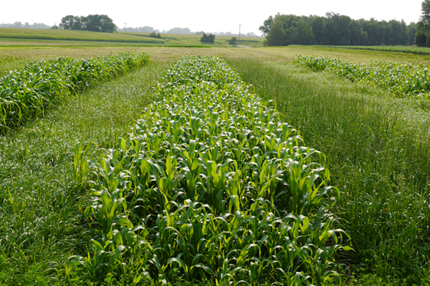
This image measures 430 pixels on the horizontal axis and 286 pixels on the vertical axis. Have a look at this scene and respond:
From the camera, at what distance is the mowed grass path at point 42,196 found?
2486 mm

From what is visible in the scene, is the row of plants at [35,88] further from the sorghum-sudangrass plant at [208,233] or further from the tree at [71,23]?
the tree at [71,23]

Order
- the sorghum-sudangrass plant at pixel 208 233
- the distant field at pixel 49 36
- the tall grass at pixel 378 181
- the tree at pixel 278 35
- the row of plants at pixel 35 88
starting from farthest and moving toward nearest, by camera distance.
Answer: the tree at pixel 278 35 < the distant field at pixel 49 36 < the row of plants at pixel 35 88 < the tall grass at pixel 378 181 < the sorghum-sudangrass plant at pixel 208 233

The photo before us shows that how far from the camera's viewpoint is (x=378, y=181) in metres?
3.54

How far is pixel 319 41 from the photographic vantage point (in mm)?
103375

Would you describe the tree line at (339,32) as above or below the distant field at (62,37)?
above

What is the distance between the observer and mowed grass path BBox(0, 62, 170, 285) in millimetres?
2486

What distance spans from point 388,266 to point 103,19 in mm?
148111

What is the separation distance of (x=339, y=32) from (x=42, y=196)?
114236 mm

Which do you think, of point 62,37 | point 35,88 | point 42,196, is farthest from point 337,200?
point 62,37

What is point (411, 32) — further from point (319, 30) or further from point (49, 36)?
point (49, 36)

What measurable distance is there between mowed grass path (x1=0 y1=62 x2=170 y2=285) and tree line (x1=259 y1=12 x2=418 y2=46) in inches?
4069

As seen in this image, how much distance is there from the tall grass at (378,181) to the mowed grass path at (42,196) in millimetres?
2772

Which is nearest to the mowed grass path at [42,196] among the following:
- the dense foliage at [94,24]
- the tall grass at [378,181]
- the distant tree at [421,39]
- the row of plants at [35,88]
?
the row of plants at [35,88]

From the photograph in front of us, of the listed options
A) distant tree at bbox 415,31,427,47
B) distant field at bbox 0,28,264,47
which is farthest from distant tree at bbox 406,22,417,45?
distant field at bbox 0,28,264,47
